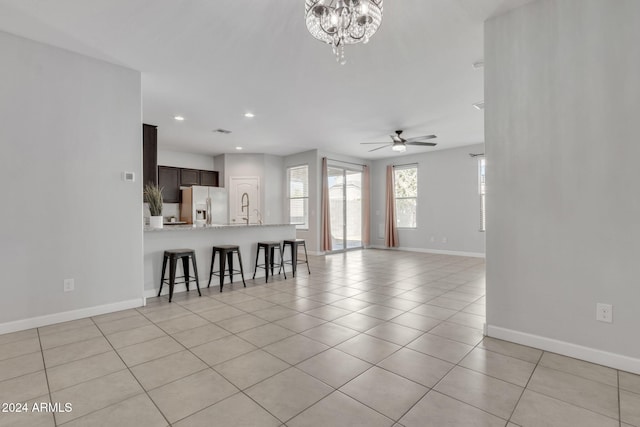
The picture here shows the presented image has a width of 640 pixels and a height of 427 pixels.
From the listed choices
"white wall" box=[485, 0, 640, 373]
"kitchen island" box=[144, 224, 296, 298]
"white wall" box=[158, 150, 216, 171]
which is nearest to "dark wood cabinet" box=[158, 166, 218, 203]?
"white wall" box=[158, 150, 216, 171]

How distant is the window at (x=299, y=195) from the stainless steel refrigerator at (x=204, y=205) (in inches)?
72.2

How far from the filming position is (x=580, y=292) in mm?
2305

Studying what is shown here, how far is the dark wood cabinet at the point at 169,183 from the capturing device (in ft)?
25.5

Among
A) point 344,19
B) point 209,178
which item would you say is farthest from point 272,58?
point 209,178

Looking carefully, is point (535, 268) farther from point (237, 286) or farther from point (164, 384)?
point (237, 286)

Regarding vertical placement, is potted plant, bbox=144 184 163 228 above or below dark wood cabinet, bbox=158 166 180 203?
below

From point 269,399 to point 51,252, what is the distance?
2812 mm

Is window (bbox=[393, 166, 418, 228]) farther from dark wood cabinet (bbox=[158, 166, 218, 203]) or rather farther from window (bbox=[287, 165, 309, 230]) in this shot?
dark wood cabinet (bbox=[158, 166, 218, 203])

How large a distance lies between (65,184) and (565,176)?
461 cm

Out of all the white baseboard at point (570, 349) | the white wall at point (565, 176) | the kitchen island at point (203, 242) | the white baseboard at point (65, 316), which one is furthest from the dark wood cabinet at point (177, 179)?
the white baseboard at point (570, 349)

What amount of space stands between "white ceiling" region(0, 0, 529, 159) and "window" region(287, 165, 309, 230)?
2738 mm

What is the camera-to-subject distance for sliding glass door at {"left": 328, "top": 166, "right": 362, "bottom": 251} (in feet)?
29.2

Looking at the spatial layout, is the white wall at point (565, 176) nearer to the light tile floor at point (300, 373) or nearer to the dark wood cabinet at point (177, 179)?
the light tile floor at point (300, 373)

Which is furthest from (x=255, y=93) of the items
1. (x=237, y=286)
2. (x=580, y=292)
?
(x=580, y=292)
